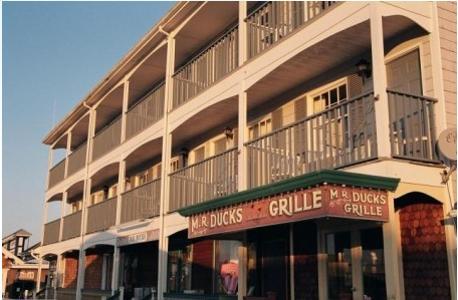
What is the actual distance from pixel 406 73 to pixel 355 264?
3672mm

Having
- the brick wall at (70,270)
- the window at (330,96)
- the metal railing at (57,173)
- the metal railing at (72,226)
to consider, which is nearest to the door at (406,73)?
the window at (330,96)

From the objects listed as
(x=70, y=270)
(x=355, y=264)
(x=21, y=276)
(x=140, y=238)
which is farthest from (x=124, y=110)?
(x=21, y=276)

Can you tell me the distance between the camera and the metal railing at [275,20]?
37.1 feet

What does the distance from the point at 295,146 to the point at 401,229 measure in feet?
8.54

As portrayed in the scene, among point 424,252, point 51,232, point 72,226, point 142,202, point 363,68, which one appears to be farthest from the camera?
point 51,232

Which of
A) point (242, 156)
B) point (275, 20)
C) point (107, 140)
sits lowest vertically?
point (242, 156)

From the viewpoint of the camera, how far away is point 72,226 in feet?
78.9

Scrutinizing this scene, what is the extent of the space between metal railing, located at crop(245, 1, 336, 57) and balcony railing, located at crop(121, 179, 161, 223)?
18.6 ft

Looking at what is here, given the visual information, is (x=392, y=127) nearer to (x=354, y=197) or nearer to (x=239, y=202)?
(x=354, y=197)

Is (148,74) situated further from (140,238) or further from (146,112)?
(140,238)

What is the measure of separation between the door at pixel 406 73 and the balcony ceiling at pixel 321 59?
0.50 meters

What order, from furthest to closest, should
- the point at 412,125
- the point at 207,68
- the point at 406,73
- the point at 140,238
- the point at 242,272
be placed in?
the point at 140,238 < the point at 207,68 < the point at 242,272 < the point at 406,73 < the point at 412,125

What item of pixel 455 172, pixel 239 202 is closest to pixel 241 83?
pixel 239 202

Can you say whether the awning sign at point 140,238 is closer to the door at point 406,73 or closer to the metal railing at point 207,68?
the metal railing at point 207,68
